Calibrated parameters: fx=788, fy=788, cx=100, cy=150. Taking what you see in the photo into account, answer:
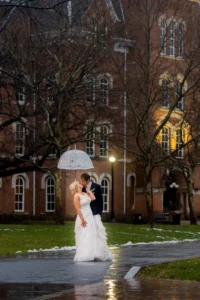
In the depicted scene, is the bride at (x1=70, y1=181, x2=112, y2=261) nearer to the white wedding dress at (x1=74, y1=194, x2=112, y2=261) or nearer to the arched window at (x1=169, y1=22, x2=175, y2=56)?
the white wedding dress at (x1=74, y1=194, x2=112, y2=261)

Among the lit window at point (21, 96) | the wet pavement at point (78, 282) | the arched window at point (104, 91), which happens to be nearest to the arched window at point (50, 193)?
the arched window at point (104, 91)

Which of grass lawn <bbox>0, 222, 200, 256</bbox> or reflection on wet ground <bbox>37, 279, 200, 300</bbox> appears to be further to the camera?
grass lawn <bbox>0, 222, 200, 256</bbox>

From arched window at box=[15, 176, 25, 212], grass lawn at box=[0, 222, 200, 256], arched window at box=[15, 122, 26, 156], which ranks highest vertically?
arched window at box=[15, 122, 26, 156]

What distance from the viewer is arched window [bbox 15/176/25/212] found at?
57750mm

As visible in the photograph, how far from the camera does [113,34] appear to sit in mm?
39500

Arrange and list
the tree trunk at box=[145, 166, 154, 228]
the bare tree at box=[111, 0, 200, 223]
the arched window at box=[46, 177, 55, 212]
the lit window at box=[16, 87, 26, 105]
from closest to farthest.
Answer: the lit window at box=[16, 87, 26, 105]
the tree trunk at box=[145, 166, 154, 228]
the bare tree at box=[111, 0, 200, 223]
the arched window at box=[46, 177, 55, 212]

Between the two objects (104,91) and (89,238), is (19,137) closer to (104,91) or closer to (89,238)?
(104,91)

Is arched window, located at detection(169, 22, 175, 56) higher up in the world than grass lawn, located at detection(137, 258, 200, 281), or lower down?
higher up

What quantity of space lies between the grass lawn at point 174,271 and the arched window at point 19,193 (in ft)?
137

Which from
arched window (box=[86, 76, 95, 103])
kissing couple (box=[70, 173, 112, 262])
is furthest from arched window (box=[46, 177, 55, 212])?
kissing couple (box=[70, 173, 112, 262])

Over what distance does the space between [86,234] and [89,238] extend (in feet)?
0.41

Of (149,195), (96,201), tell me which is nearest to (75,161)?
(96,201)

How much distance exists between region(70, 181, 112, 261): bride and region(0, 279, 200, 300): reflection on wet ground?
4.02m

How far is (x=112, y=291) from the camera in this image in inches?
488
